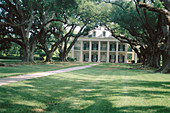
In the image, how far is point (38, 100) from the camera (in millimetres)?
5336

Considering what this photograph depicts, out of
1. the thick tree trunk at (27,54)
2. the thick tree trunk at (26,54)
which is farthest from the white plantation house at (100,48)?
the thick tree trunk at (26,54)

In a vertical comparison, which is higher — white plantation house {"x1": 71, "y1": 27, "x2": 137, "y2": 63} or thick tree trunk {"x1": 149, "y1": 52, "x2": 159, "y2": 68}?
white plantation house {"x1": 71, "y1": 27, "x2": 137, "y2": 63}

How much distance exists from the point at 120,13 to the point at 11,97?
2019cm

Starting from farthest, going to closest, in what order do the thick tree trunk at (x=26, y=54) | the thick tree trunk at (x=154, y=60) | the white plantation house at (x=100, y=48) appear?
the white plantation house at (x=100, y=48)
the thick tree trunk at (x=26, y=54)
the thick tree trunk at (x=154, y=60)

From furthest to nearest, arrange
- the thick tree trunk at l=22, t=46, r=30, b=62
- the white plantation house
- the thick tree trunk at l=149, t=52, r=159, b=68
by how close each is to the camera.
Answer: the white plantation house
the thick tree trunk at l=22, t=46, r=30, b=62
the thick tree trunk at l=149, t=52, r=159, b=68

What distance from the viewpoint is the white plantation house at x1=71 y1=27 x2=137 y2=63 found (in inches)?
1877

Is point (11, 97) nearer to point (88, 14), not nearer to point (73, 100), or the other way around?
point (73, 100)

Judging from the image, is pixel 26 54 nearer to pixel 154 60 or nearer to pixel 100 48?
pixel 154 60

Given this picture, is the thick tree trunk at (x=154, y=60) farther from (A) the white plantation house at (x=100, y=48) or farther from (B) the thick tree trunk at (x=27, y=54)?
(A) the white plantation house at (x=100, y=48)

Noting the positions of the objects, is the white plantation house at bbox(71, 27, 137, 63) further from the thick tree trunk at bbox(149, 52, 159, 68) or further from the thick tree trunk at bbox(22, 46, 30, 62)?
the thick tree trunk at bbox(22, 46, 30, 62)

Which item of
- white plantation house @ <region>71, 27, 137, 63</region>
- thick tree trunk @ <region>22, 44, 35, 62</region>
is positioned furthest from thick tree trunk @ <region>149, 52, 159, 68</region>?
white plantation house @ <region>71, 27, 137, 63</region>

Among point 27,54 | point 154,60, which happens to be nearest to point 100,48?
point 154,60

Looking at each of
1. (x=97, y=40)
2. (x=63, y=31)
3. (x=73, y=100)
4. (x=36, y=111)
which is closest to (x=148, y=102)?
(x=73, y=100)

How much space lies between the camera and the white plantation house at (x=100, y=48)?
47681mm
